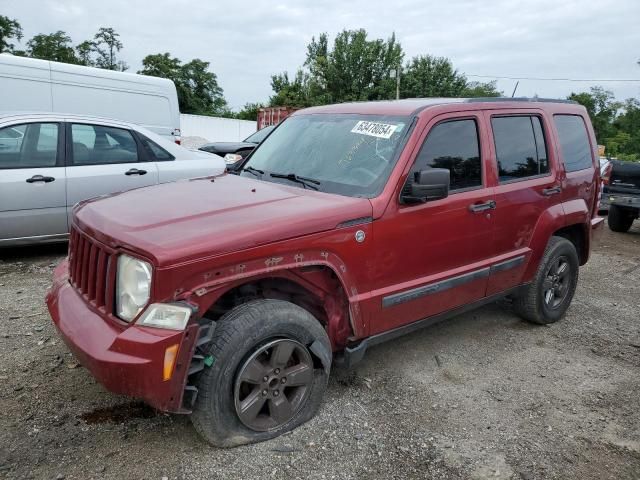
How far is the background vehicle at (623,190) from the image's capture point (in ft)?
→ 29.2

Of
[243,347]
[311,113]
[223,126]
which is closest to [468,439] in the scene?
[243,347]

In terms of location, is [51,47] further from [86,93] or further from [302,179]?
[302,179]

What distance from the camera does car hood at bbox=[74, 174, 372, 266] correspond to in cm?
241

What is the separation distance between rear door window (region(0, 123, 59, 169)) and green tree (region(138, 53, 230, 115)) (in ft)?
130

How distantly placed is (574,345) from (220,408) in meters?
3.13

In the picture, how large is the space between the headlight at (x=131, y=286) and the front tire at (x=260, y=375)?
40 centimetres

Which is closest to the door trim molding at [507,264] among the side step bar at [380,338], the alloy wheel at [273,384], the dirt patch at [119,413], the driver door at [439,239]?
the driver door at [439,239]

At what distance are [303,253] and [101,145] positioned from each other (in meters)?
4.16

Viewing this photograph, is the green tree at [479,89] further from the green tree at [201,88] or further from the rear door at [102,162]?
the rear door at [102,162]

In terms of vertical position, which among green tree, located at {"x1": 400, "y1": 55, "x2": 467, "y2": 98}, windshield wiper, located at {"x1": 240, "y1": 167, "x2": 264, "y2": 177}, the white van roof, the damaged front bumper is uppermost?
green tree, located at {"x1": 400, "y1": 55, "x2": 467, "y2": 98}

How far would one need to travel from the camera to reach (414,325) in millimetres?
3451

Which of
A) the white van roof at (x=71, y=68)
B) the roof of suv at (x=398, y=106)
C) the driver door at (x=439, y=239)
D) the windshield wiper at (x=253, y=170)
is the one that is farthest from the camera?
the white van roof at (x=71, y=68)

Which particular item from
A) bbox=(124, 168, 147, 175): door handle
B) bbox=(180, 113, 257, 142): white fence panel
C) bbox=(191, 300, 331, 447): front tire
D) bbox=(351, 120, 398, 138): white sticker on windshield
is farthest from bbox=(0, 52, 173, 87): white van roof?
bbox=(180, 113, 257, 142): white fence panel

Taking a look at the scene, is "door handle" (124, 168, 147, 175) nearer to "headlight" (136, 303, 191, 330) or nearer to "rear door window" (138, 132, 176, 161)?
"rear door window" (138, 132, 176, 161)
